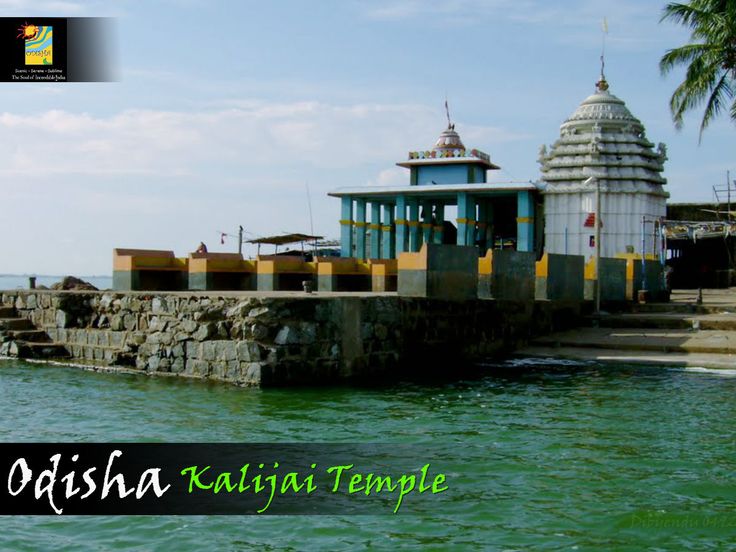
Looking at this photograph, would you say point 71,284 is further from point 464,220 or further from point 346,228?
point 346,228

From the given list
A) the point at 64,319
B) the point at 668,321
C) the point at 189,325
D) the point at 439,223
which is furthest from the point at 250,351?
the point at 439,223

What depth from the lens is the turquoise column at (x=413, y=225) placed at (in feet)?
120

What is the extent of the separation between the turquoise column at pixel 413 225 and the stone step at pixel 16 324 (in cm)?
2194

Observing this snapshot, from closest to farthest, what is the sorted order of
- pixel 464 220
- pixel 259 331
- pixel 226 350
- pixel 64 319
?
pixel 259 331
pixel 226 350
pixel 64 319
pixel 464 220

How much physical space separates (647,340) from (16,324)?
1268cm

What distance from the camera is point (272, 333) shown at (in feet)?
39.8

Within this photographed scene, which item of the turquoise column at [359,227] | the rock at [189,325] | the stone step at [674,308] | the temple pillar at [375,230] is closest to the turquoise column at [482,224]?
the temple pillar at [375,230]

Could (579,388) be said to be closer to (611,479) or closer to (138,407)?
(611,479)

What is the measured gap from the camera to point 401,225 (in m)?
35.7

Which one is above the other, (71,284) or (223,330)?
(71,284)

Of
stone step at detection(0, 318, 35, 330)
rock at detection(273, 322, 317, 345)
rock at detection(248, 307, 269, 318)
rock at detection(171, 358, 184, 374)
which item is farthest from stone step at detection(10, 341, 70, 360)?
rock at detection(273, 322, 317, 345)

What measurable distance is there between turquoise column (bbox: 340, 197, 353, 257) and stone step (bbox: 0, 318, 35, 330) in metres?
22.0

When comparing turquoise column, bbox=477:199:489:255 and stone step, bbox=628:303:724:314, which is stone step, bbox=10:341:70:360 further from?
turquoise column, bbox=477:199:489:255

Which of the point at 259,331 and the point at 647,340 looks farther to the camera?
the point at 647,340
